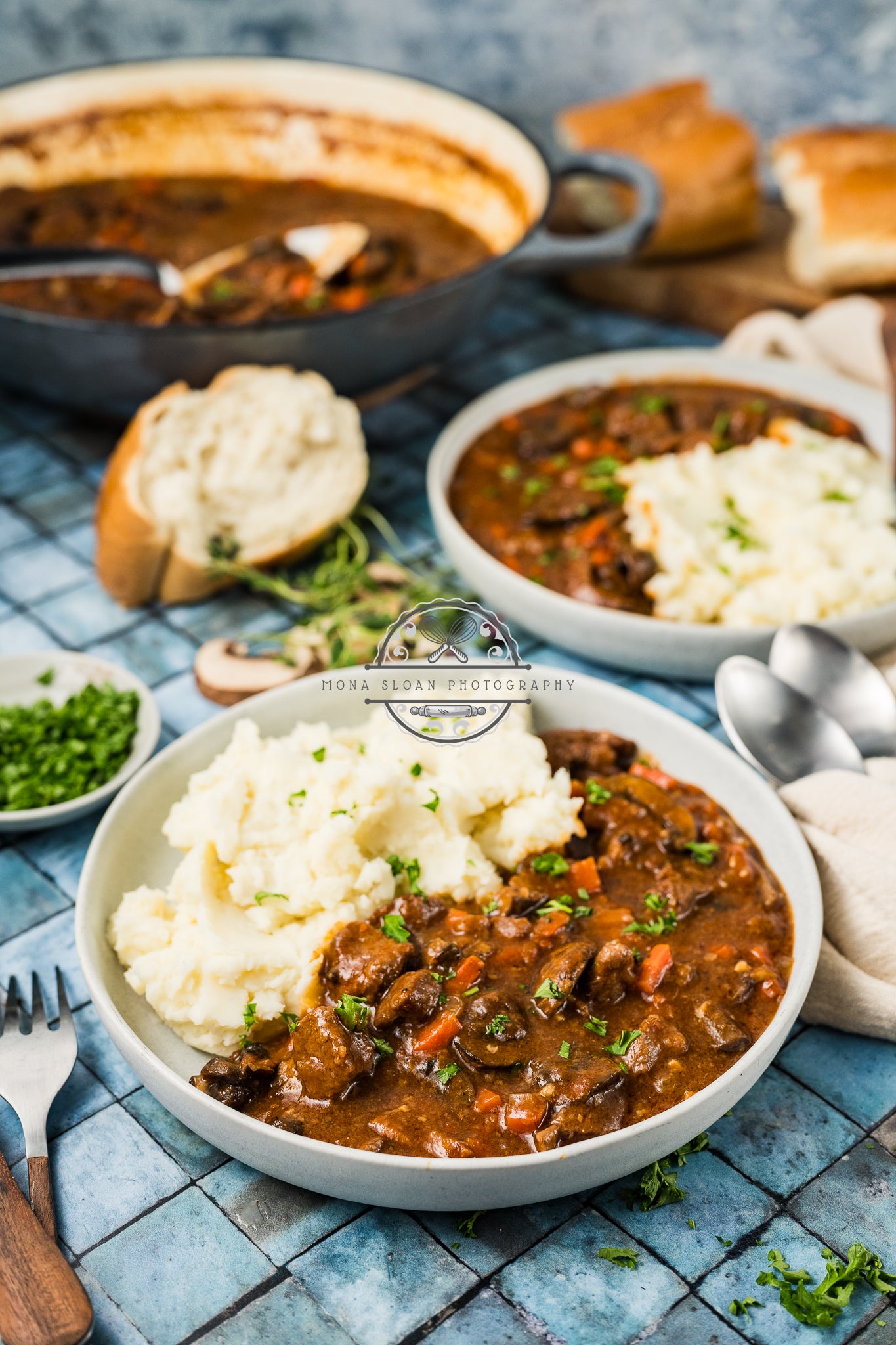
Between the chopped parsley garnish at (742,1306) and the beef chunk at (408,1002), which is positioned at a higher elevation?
the beef chunk at (408,1002)

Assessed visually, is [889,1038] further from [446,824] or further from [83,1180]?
[83,1180]

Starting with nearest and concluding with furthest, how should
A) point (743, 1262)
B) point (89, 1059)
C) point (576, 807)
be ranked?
point (743, 1262) → point (89, 1059) → point (576, 807)

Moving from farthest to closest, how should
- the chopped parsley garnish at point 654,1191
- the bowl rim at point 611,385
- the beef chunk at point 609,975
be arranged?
1. the bowl rim at point 611,385
2. the beef chunk at point 609,975
3. the chopped parsley garnish at point 654,1191

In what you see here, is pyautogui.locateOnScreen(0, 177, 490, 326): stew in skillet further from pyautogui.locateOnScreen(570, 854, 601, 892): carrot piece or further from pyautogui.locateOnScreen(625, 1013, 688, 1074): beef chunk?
pyautogui.locateOnScreen(625, 1013, 688, 1074): beef chunk

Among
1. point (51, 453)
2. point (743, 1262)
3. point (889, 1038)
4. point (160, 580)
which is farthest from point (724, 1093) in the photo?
point (51, 453)

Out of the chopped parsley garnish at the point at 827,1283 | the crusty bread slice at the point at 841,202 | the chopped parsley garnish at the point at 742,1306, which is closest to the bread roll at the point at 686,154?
the crusty bread slice at the point at 841,202

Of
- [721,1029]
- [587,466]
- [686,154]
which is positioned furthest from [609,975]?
[686,154]

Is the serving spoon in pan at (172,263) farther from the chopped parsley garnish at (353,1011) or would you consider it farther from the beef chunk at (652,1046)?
the beef chunk at (652,1046)

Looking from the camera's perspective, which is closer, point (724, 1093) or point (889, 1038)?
point (724, 1093)
